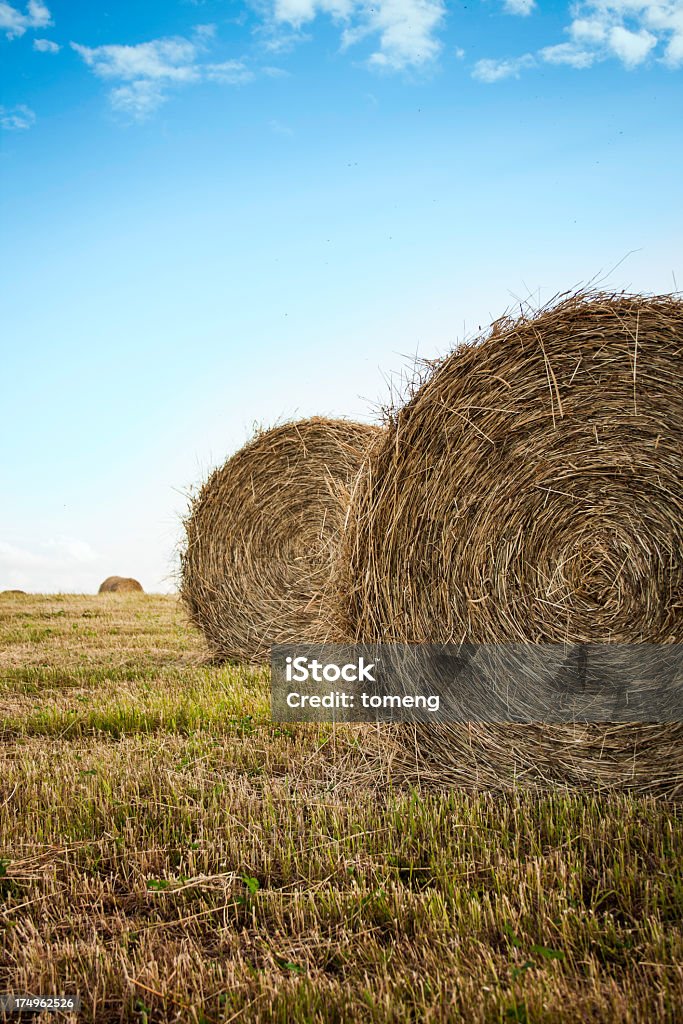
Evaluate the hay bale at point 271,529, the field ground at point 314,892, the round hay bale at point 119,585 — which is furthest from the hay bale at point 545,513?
the round hay bale at point 119,585

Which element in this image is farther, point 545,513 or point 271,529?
point 271,529

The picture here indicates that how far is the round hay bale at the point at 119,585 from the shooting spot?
21766 millimetres

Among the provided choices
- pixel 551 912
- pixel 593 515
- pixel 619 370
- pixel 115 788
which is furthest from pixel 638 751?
pixel 115 788

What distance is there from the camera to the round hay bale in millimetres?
21766

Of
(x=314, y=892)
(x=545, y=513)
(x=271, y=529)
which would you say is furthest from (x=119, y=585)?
(x=314, y=892)

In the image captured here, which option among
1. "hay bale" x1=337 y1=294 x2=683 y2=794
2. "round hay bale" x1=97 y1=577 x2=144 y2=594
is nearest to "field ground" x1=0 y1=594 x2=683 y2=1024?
"hay bale" x1=337 y1=294 x2=683 y2=794

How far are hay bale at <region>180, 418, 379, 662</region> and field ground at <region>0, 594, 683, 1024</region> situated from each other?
327 cm

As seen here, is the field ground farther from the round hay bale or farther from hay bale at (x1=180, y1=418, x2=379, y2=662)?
the round hay bale

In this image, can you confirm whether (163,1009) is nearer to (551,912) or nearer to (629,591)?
(551,912)

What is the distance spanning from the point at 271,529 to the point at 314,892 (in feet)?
17.7

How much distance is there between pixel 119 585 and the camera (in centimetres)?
2183

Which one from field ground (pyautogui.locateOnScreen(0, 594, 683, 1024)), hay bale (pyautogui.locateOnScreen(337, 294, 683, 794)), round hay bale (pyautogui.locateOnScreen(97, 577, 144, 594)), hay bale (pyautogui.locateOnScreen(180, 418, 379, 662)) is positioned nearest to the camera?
field ground (pyautogui.locateOnScreen(0, 594, 683, 1024))

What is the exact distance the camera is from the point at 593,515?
3936mm

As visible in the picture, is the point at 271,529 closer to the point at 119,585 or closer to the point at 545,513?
the point at 545,513
